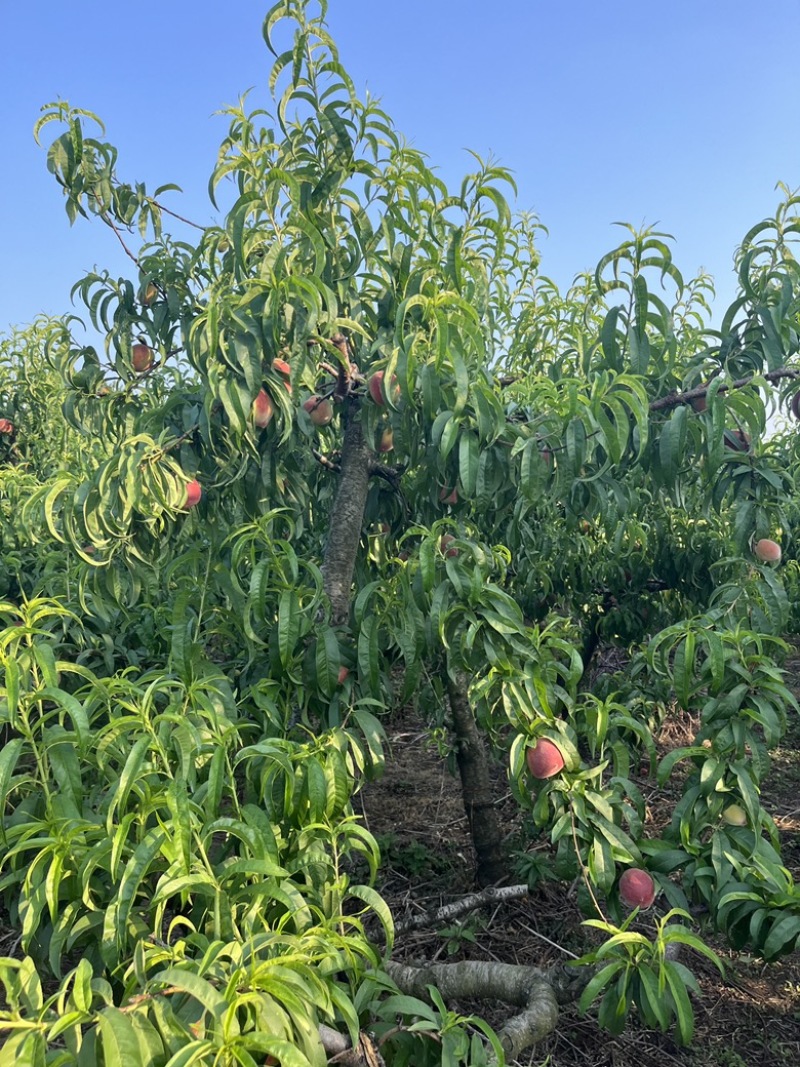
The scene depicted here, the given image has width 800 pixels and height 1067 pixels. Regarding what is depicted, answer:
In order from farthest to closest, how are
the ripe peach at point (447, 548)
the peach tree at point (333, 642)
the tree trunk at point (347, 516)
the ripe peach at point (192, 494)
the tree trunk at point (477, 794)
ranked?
the tree trunk at point (477, 794), the tree trunk at point (347, 516), the ripe peach at point (192, 494), the ripe peach at point (447, 548), the peach tree at point (333, 642)

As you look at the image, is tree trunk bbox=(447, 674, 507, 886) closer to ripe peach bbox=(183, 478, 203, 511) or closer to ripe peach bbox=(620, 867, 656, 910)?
ripe peach bbox=(620, 867, 656, 910)

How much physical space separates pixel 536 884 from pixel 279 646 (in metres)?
1.35

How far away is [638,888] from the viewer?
1.43 meters

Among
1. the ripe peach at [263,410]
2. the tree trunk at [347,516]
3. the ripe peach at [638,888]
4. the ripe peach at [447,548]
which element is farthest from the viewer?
the tree trunk at [347,516]

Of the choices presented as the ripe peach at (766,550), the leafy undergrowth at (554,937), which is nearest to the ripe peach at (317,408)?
the ripe peach at (766,550)

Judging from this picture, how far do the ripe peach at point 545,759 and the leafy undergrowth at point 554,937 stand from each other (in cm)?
47

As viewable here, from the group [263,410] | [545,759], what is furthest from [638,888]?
[263,410]

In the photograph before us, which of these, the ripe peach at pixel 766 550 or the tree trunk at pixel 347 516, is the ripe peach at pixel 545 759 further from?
the ripe peach at pixel 766 550

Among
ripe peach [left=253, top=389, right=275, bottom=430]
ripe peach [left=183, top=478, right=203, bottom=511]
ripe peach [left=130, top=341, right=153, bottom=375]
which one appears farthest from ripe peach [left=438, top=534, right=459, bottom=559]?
ripe peach [left=130, top=341, right=153, bottom=375]

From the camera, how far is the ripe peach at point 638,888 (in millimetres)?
1431

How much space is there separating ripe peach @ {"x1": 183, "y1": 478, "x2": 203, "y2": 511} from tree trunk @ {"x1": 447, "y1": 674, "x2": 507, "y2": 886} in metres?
0.94

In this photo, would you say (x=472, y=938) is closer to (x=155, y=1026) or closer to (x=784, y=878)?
(x=784, y=878)

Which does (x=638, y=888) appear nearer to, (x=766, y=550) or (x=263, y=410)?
(x=766, y=550)

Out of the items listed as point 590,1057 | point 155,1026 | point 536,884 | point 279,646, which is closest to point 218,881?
point 155,1026
